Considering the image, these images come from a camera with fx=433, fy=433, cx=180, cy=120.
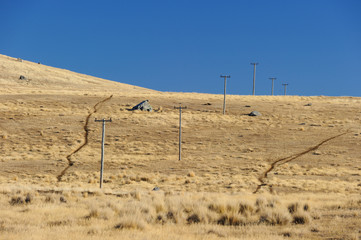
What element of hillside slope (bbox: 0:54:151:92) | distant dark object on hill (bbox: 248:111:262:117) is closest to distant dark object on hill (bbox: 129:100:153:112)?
distant dark object on hill (bbox: 248:111:262:117)

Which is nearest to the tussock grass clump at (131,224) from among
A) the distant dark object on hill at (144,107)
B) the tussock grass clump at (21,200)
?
the tussock grass clump at (21,200)

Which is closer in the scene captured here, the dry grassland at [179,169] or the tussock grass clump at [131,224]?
the tussock grass clump at [131,224]

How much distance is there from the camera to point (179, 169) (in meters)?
41.5

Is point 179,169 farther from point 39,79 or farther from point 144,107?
point 39,79

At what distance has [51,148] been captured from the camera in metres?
→ 48.9

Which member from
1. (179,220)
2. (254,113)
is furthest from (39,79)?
(179,220)

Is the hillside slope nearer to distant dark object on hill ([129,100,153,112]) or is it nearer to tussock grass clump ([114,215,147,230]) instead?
distant dark object on hill ([129,100,153,112])

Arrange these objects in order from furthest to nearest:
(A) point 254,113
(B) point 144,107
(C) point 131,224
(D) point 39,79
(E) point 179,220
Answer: (D) point 39,79
(B) point 144,107
(A) point 254,113
(E) point 179,220
(C) point 131,224

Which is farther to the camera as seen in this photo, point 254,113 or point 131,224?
point 254,113

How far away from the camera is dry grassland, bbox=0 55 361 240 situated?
14852 mm

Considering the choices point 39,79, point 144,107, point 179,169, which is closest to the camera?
point 179,169

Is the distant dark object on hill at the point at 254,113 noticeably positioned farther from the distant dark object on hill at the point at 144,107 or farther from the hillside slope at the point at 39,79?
the hillside slope at the point at 39,79

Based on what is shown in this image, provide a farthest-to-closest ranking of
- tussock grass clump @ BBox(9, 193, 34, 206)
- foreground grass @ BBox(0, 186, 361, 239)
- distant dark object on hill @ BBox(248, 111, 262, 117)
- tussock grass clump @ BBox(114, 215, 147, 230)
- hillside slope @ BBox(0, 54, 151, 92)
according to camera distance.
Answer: hillside slope @ BBox(0, 54, 151, 92)
distant dark object on hill @ BBox(248, 111, 262, 117)
tussock grass clump @ BBox(9, 193, 34, 206)
tussock grass clump @ BBox(114, 215, 147, 230)
foreground grass @ BBox(0, 186, 361, 239)

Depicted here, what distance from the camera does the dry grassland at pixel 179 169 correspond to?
14.9 meters
